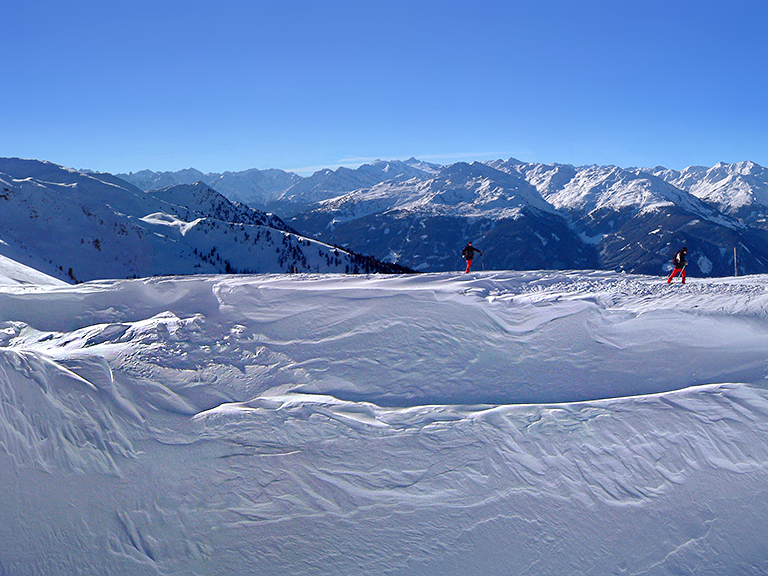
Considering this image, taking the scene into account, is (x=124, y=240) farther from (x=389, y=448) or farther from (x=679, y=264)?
(x=389, y=448)

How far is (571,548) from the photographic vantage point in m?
5.86

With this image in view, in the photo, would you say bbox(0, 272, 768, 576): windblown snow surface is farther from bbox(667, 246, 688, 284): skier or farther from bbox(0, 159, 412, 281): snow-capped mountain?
bbox(0, 159, 412, 281): snow-capped mountain

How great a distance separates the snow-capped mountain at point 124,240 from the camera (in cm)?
8269

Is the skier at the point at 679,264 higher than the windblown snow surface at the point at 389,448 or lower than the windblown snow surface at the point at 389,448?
higher

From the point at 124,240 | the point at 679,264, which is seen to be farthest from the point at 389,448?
the point at 124,240

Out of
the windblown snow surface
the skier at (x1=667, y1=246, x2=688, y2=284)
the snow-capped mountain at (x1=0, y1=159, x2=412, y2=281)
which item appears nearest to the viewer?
the windblown snow surface

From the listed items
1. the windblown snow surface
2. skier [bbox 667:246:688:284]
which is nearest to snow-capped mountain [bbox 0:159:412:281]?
the windblown snow surface

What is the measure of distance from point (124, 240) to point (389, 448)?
108527 millimetres

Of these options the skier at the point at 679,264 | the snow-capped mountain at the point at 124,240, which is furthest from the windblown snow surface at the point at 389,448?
the snow-capped mountain at the point at 124,240

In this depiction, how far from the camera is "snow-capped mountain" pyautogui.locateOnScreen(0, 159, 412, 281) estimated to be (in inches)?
3255

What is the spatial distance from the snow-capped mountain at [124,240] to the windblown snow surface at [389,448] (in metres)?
58.6

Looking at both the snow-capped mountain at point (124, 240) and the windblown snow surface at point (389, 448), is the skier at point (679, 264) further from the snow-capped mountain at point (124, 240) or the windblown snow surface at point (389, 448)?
the snow-capped mountain at point (124, 240)

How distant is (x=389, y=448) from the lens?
7.22 m

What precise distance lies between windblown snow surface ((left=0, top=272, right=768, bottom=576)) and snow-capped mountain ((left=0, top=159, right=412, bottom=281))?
192ft
